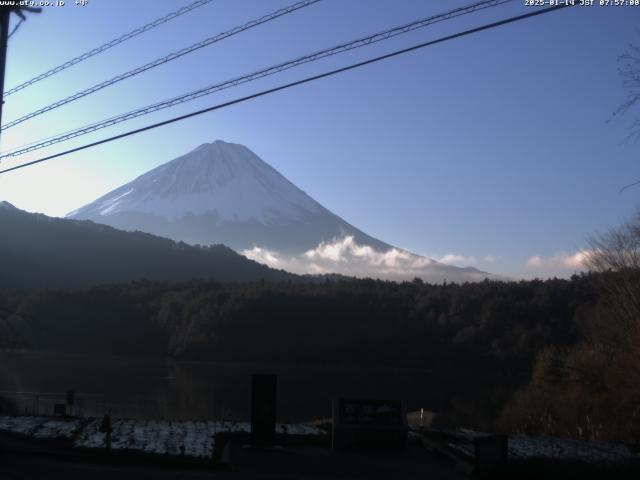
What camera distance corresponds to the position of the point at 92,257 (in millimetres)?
142125

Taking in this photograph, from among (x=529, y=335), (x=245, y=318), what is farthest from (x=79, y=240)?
(x=529, y=335)

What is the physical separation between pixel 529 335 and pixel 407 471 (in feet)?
195

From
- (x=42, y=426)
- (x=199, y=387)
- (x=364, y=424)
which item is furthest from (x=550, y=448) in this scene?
(x=199, y=387)

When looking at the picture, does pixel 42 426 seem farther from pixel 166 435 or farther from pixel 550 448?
pixel 550 448

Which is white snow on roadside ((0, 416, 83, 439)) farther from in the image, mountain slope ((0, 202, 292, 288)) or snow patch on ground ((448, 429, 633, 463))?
mountain slope ((0, 202, 292, 288))

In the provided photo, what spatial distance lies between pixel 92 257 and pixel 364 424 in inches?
5242

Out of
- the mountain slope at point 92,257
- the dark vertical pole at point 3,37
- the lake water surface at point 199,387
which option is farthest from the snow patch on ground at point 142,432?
the mountain slope at point 92,257

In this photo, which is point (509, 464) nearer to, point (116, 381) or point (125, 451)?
point (125, 451)

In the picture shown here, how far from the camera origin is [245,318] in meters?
93.8

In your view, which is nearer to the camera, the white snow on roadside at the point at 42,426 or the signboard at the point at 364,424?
the signboard at the point at 364,424

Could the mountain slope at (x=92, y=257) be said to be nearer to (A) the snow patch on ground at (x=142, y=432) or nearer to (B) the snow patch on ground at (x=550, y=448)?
(A) the snow patch on ground at (x=142, y=432)

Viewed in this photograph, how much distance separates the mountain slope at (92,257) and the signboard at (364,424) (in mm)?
99685

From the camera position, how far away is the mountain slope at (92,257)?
400 feet

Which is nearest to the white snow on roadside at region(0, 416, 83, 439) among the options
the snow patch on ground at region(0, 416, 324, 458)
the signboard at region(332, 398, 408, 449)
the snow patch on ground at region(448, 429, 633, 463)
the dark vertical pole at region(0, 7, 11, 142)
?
the snow patch on ground at region(0, 416, 324, 458)
